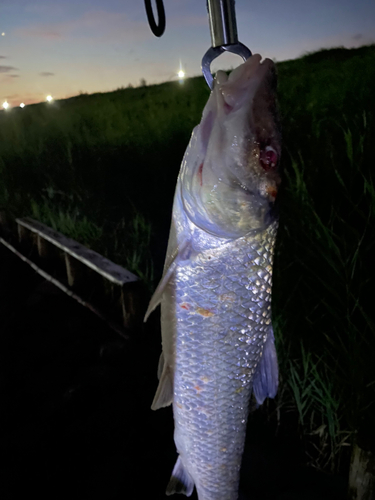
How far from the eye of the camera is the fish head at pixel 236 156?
981mm

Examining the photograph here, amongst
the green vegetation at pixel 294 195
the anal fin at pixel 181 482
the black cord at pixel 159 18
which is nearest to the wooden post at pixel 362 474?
the green vegetation at pixel 294 195

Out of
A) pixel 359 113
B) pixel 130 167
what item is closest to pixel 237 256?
pixel 359 113

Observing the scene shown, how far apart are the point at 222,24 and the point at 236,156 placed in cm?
33

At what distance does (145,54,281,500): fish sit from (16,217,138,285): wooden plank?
2.24m

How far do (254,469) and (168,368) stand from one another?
1.66m

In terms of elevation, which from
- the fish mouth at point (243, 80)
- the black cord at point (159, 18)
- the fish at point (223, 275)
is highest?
the black cord at point (159, 18)

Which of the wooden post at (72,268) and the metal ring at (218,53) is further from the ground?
the metal ring at (218,53)

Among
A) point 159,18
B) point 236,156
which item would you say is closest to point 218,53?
point 236,156

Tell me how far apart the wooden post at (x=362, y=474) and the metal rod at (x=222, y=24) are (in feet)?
5.52

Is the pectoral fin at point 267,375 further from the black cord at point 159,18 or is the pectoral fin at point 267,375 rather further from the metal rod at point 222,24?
the black cord at point 159,18

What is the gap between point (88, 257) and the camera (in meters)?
4.12

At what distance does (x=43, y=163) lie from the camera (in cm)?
923

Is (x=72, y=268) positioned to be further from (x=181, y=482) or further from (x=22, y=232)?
(x=181, y=482)

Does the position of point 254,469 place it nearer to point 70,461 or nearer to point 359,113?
point 70,461
